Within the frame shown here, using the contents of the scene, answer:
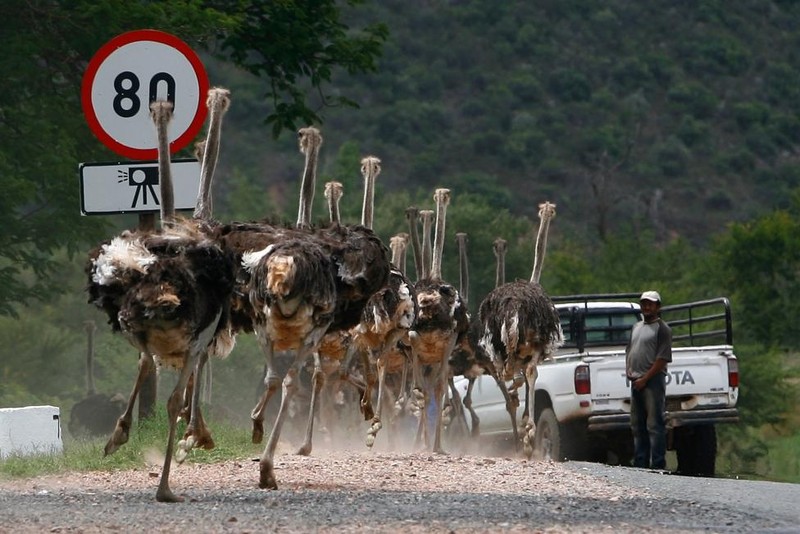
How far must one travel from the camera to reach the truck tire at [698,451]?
17203 mm

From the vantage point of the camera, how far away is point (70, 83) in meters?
18.4

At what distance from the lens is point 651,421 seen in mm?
15781

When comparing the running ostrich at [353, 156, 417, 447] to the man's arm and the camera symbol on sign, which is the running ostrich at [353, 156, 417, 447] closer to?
the man's arm

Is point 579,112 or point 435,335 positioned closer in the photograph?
point 435,335

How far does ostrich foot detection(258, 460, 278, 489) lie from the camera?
33.7 feet

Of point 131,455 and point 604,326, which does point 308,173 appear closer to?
point 131,455

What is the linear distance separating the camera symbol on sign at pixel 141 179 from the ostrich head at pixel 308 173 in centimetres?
106

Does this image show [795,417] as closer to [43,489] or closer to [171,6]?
[171,6]

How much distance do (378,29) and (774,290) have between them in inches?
825

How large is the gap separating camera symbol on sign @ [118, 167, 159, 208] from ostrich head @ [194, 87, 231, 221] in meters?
0.33

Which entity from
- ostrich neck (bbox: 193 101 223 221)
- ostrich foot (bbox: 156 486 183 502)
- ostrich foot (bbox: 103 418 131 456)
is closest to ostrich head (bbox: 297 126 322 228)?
ostrich neck (bbox: 193 101 223 221)

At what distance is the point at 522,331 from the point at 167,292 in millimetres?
6575

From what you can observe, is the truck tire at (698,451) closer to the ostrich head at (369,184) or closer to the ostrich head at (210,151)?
the ostrich head at (369,184)

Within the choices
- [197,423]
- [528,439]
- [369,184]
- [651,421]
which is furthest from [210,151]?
[651,421]
